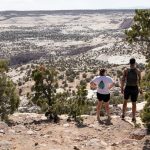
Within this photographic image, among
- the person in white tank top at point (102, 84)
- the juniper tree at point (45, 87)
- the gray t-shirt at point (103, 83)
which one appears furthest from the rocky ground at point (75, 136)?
the juniper tree at point (45, 87)

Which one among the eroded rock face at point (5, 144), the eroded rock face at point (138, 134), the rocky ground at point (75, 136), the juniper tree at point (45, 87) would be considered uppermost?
the juniper tree at point (45, 87)

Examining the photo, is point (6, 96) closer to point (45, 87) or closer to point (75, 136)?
point (45, 87)

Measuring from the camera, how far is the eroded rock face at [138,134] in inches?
448

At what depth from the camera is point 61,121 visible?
45.0ft

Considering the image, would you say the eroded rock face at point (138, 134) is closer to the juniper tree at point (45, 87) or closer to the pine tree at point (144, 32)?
the pine tree at point (144, 32)

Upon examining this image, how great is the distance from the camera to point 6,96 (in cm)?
1548

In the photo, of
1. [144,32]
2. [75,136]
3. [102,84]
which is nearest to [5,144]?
[75,136]

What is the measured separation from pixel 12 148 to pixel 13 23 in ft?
616

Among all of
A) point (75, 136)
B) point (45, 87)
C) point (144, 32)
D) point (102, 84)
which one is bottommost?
point (75, 136)

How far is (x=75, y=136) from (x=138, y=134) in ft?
5.26

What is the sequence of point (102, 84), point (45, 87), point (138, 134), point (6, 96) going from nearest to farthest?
point (138, 134), point (102, 84), point (45, 87), point (6, 96)

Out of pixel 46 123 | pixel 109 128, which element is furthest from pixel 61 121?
pixel 109 128

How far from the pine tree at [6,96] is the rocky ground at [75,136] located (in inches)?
84.1

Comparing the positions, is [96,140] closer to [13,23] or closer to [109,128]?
[109,128]
